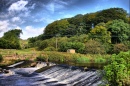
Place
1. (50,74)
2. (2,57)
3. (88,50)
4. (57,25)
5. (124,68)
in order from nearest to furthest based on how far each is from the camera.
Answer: (124,68) < (50,74) < (2,57) < (88,50) < (57,25)

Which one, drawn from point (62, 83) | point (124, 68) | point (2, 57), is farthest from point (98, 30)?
point (124, 68)

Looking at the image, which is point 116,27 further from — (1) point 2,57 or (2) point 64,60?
(1) point 2,57

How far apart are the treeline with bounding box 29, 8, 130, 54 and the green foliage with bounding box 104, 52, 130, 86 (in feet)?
86.4

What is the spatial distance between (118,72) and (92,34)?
112 ft

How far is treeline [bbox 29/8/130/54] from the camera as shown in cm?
3480

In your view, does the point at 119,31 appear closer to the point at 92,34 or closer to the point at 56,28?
the point at 92,34

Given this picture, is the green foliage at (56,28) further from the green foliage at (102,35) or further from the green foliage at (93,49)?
the green foliage at (93,49)

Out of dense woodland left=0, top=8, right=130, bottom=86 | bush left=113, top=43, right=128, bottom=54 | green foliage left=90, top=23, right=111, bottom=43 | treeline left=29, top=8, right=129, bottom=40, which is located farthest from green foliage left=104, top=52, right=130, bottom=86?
treeline left=29, top=8, right=129, bottom=40

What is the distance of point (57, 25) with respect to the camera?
55500mm

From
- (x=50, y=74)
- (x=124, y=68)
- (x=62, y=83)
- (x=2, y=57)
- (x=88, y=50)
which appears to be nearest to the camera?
(x=124, y=68)

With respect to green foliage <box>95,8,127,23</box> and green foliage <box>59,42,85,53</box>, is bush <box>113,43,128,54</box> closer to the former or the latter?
green foliage <box>59,42,85,53</box>

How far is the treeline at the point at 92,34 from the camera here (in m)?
34.8

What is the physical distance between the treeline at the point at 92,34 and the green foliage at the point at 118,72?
1037 inches

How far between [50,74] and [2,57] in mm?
12826
